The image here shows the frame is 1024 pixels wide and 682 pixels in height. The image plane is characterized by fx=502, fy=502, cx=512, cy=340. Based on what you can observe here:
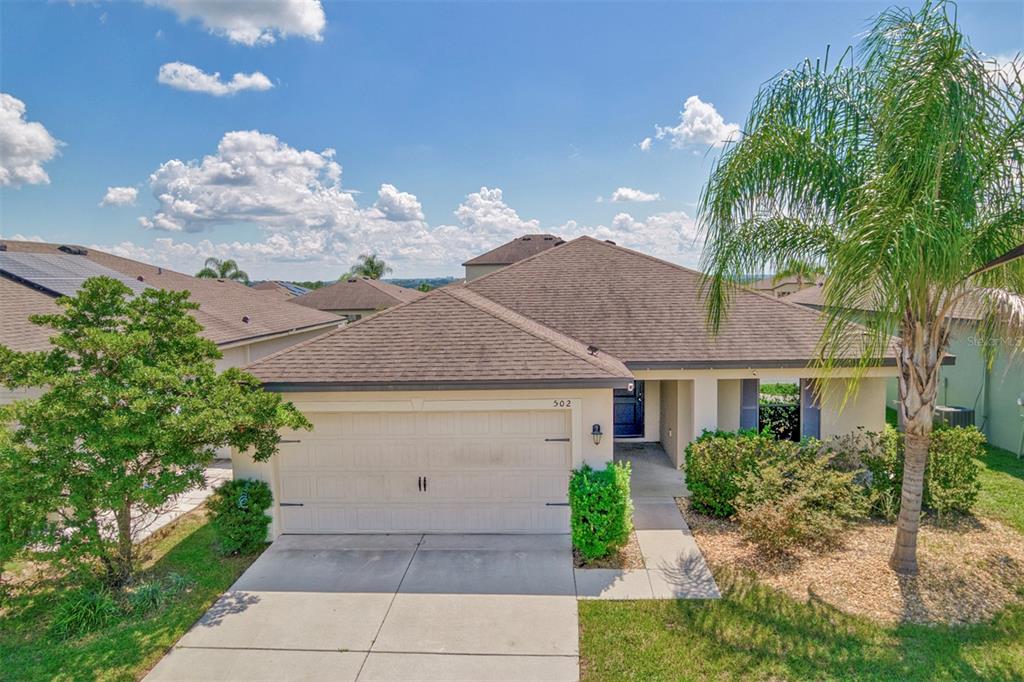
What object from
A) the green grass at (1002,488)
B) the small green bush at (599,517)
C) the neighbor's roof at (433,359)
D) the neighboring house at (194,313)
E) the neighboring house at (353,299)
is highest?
the neighboring house at (353,299)

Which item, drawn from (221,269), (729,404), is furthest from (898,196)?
(221,269)

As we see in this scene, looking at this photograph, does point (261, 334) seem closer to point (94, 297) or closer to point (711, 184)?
point (94, 297)

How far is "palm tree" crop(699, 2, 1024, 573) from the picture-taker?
5.20m

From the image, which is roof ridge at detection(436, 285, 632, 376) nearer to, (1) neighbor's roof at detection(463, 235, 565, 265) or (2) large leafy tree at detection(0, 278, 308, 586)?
(2) large leafy tree at detection(0, 278, 308, 586)

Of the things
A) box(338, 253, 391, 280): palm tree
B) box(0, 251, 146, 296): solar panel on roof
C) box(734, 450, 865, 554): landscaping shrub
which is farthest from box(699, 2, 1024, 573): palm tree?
box(338, 253, 391, 280): palm tree

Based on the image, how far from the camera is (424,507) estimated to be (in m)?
8.27

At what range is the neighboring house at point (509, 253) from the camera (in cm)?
3841

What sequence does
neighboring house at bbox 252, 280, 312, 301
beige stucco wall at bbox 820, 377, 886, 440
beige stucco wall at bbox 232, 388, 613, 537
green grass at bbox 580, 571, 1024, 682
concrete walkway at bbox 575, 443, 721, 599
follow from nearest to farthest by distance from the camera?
green grass at bbox 580, 571, 1024, 682 < concrete walkway at bbox 575, 443, 721, 599 < beige stucco wall at bbox 232, 388, 613, 537 < beige stucco wall at bbox 820, 377, 886, 440 < neighboring house at bbox 252, 280, 312, 301

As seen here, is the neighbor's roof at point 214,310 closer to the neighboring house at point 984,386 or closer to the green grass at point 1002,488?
the neighboring house at point 984,386

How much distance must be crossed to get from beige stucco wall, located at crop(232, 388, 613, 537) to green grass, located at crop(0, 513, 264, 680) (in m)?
1.44

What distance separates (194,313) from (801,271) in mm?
16377

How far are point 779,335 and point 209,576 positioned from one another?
1091 cm

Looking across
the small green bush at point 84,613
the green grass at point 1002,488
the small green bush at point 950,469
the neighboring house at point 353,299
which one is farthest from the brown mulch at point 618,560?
the neighboring house at point 353,299

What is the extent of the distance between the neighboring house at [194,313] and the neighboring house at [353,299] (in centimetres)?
1249
